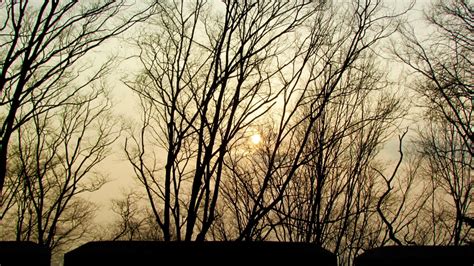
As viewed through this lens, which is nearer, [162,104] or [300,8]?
[300,8]

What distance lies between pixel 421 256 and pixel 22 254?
6014 mm

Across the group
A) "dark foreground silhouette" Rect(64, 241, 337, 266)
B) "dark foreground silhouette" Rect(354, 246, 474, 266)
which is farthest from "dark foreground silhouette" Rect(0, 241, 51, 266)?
"dark foreground silhouette" Rect(354, 246, 474, 266)

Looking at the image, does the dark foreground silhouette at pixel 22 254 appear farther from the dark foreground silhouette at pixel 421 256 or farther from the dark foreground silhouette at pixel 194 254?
the dark foreground silhouette at pixel 421 256

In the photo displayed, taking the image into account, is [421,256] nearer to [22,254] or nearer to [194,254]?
[194,254]

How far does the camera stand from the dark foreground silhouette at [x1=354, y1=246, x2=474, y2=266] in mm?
6992

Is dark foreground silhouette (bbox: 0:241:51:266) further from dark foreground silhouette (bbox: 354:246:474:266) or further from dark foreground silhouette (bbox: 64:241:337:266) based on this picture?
dark foreground silhouette (bbox: 354:246:474:266)

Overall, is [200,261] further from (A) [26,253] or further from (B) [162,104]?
(B) [162,104]

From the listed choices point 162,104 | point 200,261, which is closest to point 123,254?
point 200,261

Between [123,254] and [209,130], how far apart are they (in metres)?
3.98

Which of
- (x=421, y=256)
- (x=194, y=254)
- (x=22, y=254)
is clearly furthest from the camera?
(x=22, y=254)

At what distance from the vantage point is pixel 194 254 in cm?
693

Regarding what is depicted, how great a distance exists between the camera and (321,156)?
55.6 feet

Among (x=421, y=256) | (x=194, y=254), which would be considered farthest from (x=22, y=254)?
(x=421, y=256)

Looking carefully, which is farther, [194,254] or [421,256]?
[421,256]
